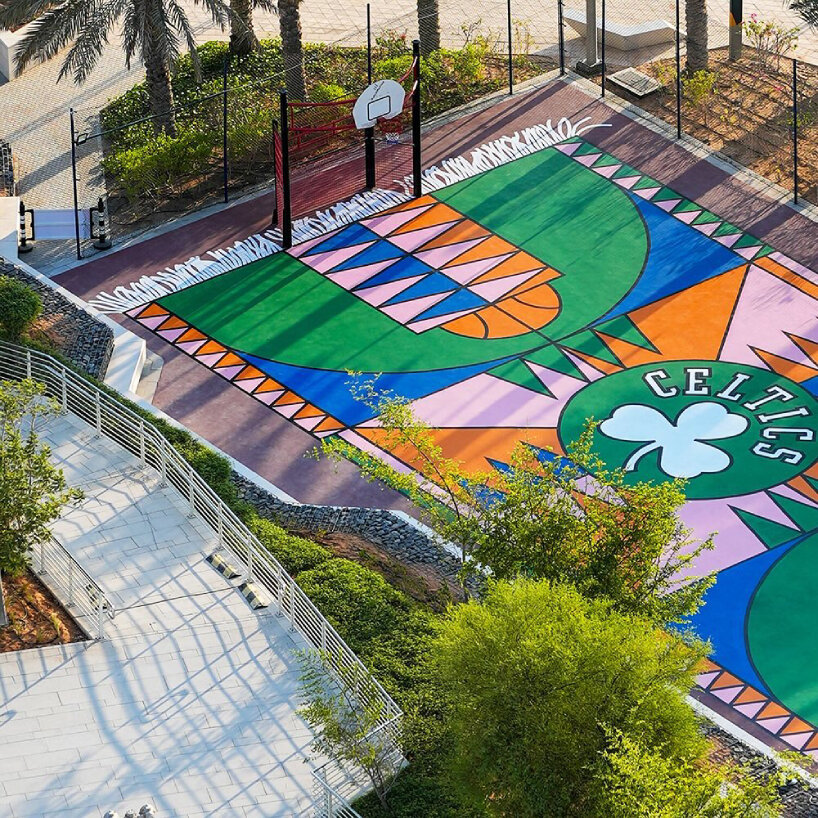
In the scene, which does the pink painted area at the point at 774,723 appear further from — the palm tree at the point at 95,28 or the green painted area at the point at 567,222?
the palm tree at the point at 95,28

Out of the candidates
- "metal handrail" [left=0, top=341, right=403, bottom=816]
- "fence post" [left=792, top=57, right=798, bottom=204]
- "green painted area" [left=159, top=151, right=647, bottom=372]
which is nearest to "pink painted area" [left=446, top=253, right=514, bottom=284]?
"green painted area" [left=159, top=151, right=647, bottom=372]

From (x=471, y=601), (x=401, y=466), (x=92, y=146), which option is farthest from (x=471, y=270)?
(x=471, y=601)

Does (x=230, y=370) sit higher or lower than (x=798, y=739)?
higher

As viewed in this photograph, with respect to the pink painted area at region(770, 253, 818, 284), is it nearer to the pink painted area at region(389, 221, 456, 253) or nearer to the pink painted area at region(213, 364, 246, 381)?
the pink painted area at region(389, 221, 456, 253)

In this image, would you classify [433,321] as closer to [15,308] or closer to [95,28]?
[15,308]

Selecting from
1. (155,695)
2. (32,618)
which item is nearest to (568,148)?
(32,618)

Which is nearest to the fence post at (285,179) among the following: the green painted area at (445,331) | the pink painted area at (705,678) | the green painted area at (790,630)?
the green painted area at (445,331)
